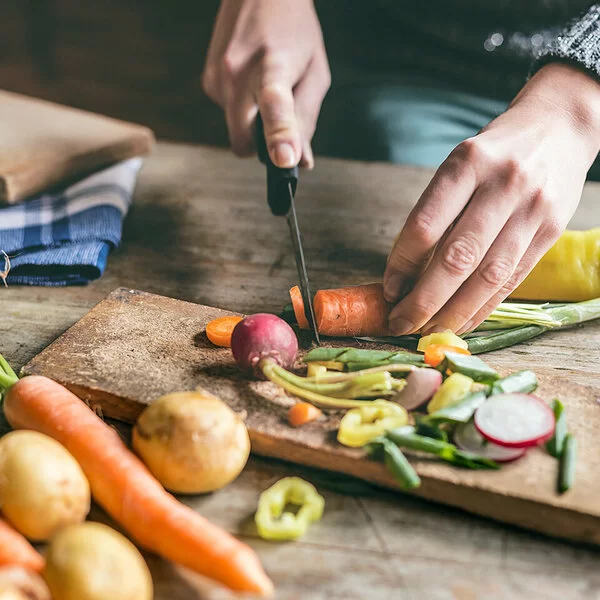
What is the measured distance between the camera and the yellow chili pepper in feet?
6.79

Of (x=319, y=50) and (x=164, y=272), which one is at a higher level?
(x=319, y=50)

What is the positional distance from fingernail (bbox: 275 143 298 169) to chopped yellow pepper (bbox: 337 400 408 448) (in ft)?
2.29

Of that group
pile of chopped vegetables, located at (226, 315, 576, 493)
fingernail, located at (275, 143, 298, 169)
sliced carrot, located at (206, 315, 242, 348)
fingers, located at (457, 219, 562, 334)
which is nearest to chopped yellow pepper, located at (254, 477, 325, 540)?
pile of chopped vegetables, located at (226, 315, 576, 493)

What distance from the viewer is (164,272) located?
7.36 ft

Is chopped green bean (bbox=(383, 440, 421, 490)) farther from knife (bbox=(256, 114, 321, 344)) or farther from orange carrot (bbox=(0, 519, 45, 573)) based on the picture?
orange carrot (bbox=(0, 519, 45, 573))

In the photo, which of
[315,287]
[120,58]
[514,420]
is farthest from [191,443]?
[120,58]

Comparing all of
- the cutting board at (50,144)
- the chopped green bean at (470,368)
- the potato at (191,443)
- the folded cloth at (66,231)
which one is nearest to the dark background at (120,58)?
the cutting board at (50,144)

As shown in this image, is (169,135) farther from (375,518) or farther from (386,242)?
(375,518)

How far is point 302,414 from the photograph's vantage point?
1.44m

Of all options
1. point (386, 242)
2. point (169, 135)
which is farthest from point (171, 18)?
point (386, 242)

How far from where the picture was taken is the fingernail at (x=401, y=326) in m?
1.77

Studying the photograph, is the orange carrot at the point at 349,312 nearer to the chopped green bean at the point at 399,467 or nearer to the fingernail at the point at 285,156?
the fingernail at the point at 285,156

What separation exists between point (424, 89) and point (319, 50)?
0.77 m

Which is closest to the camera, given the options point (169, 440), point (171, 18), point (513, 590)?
point (513, 590)
